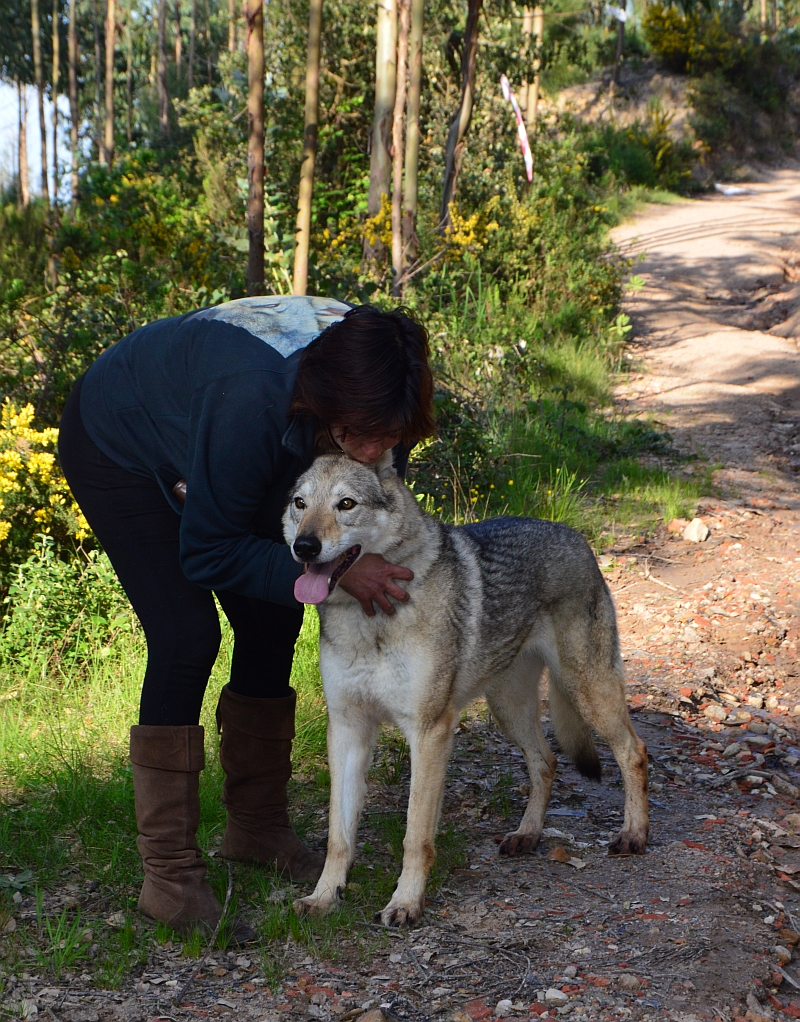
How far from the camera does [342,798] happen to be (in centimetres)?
309

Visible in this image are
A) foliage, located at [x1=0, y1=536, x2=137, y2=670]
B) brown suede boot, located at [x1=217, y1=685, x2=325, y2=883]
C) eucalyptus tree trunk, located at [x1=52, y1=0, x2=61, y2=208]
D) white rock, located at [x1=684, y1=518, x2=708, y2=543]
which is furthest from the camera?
eucalyptus tree trunk, located at [x1=52, y1=0, x2=61, y2=208]

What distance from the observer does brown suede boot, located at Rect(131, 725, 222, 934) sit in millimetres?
2846

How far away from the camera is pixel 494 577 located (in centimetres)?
342

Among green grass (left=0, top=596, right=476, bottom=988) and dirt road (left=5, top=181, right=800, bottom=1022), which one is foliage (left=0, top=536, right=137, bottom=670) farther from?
dirt road (left=5, top=181, right=800, bottom=1022)

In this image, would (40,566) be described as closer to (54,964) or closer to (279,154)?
(54,964)

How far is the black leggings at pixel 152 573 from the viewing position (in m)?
2.83

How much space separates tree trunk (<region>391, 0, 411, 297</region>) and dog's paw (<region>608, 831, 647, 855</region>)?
6.01 meters

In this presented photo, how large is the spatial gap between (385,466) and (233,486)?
56cm

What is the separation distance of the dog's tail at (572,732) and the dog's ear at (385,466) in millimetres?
1253

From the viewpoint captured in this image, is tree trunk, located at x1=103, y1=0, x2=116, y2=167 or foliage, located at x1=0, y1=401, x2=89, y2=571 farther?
tree trunk, located at x1=103, y1=0, x2=116, y2=167

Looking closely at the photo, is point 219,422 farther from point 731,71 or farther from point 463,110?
point 731,71

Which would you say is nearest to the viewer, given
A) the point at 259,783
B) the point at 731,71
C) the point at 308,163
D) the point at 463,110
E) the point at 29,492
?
the point at 259,783

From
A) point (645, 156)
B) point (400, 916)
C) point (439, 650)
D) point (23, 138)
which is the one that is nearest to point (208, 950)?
point (400, 916)

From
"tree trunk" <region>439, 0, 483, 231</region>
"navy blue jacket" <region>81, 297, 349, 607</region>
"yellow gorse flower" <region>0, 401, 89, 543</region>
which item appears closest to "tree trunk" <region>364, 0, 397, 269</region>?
"tree trunk" <region>439, 0, 483, 231</region>
